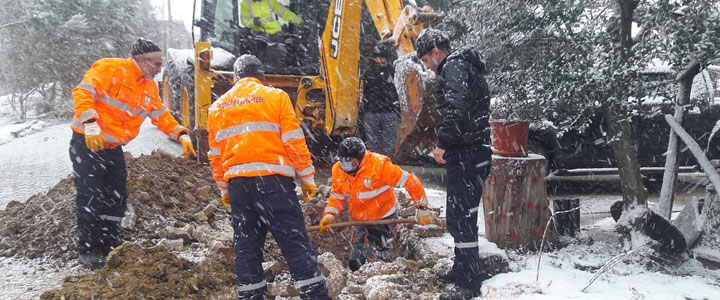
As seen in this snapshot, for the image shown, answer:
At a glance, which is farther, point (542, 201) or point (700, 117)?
point (700, 117)

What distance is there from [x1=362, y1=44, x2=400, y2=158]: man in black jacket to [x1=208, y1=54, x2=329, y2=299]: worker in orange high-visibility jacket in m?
3.95

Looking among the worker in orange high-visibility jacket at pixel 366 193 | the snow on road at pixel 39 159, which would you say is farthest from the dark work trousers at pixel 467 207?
the snow on road at pixel 39 159

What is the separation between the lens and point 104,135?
398cm

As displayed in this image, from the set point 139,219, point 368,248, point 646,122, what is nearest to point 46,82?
point 139,219

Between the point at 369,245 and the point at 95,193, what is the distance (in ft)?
7.40

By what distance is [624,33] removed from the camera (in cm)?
362

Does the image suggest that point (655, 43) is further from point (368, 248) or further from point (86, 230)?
point (86, 230)

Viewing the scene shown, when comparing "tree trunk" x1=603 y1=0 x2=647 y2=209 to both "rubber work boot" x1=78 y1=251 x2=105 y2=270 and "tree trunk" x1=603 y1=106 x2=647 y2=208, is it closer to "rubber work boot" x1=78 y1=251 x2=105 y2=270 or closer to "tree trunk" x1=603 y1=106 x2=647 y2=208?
"tree trunk" x1=603 y1=106 x2=647 y2=208

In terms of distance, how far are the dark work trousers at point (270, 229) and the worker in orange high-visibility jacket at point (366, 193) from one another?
0.92 metres

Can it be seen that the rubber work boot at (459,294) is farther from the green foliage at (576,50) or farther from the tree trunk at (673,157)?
the tree trunk at (673,157)

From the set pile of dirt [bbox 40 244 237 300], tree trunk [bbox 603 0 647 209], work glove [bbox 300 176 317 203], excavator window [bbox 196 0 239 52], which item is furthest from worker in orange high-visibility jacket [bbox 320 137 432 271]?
excavator window [bbox 196 0 239 52]

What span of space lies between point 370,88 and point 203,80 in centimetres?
226

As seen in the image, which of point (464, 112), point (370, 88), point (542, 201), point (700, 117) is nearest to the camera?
point (464, 112)

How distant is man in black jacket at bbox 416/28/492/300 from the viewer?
3152mm
